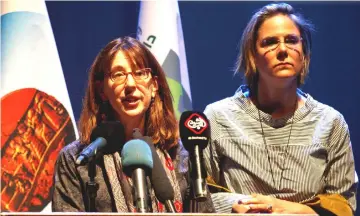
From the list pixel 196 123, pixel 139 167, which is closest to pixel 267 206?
pixel 196 123

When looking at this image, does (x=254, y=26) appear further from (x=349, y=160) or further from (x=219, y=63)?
(x=219, y=63)

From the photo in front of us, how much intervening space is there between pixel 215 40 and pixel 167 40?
0.75 meters

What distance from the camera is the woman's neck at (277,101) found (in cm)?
286

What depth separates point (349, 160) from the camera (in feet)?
9.25

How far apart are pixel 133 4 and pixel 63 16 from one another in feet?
1.35

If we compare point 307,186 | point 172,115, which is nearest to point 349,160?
point 307,186

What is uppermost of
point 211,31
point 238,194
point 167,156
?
point 211,31

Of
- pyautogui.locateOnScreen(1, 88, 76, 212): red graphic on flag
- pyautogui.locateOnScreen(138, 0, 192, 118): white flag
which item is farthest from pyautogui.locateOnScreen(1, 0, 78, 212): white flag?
pyautogui.locateOnScreen(138, 0, 192, 118): white flag

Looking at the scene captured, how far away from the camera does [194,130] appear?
2.04m

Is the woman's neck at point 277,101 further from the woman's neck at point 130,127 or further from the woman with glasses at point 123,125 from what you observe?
the woman's neck at point 130,127

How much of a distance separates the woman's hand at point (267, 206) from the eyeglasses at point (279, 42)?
56 centimetres

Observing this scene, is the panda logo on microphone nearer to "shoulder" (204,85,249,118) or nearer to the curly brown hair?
the curly brown hair

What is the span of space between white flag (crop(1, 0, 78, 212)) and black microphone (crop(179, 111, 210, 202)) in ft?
4.74

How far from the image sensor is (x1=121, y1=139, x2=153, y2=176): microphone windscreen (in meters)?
1.94
